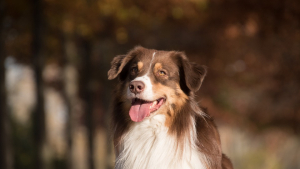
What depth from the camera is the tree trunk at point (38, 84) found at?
1272 centimetres

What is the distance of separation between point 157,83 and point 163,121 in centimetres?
55

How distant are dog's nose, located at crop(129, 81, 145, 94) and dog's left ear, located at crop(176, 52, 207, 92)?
0.71 m

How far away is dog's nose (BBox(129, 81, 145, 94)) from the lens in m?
5.86

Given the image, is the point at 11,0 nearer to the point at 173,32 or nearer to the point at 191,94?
the point at 173,32

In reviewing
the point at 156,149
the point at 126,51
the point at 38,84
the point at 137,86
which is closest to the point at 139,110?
the point at 137,86

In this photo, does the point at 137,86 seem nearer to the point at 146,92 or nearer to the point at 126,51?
the point at 146,92

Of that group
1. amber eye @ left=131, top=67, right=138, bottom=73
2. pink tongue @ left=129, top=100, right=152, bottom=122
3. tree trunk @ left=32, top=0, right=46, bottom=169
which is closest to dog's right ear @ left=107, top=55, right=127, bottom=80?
amber eye @ left=131, top=67, right=138, bottom=73

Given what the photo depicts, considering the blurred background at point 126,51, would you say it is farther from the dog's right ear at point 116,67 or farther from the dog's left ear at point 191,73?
the dog's left ear at point 191,73

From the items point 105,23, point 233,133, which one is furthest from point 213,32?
point 233,133

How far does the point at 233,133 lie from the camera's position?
91.6 ft

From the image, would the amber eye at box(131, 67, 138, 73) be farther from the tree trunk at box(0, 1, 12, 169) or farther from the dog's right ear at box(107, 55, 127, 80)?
the tree trunk at box(0, 1, 12, 169)

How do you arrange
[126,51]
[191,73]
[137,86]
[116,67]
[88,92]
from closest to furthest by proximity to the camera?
[137,86] → [191,73] → [116,67] → [126,51] → [88,92]

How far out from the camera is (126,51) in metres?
17.2

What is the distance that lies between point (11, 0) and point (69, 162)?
6.24 metres
